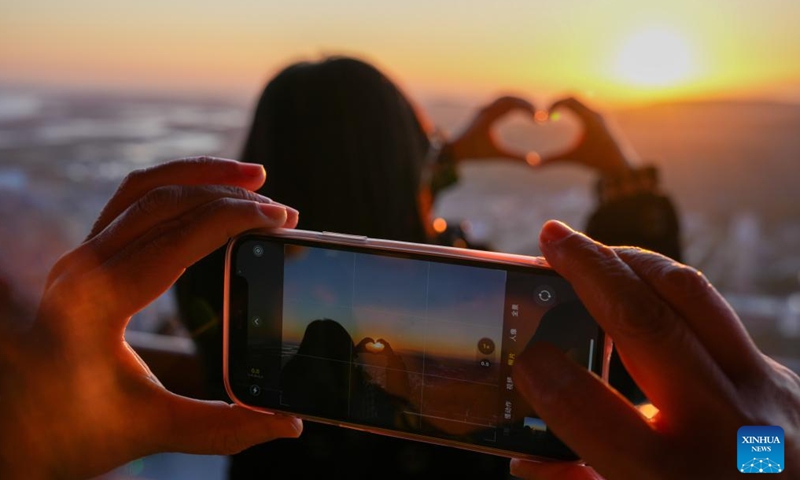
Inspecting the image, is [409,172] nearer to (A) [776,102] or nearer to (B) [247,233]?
(B) [247,233]

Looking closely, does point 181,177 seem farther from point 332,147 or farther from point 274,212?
point 332,147

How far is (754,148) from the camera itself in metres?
1.47

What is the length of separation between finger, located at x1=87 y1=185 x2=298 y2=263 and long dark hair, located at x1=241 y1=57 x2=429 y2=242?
388mm

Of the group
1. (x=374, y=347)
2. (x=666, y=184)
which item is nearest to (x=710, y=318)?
(x=374, y=347)

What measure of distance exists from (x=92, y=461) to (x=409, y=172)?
2.05 feet

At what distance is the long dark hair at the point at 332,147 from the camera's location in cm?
100

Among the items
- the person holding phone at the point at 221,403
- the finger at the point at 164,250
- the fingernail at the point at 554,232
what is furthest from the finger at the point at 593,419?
the finger at the point at 164,250

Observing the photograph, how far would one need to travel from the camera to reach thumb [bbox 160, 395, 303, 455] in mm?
→ 625

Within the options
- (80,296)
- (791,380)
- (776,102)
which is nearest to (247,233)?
(80,296)

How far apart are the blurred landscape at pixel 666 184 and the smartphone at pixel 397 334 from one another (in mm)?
742

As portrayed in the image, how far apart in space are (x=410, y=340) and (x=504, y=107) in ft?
2.31

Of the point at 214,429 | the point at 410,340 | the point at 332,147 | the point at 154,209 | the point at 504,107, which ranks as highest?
the point at 504,107

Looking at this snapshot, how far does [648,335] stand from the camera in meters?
0.44

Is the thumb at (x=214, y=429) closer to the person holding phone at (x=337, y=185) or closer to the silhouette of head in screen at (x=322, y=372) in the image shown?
the silhouette of head in screen at (x=322, y=372)
